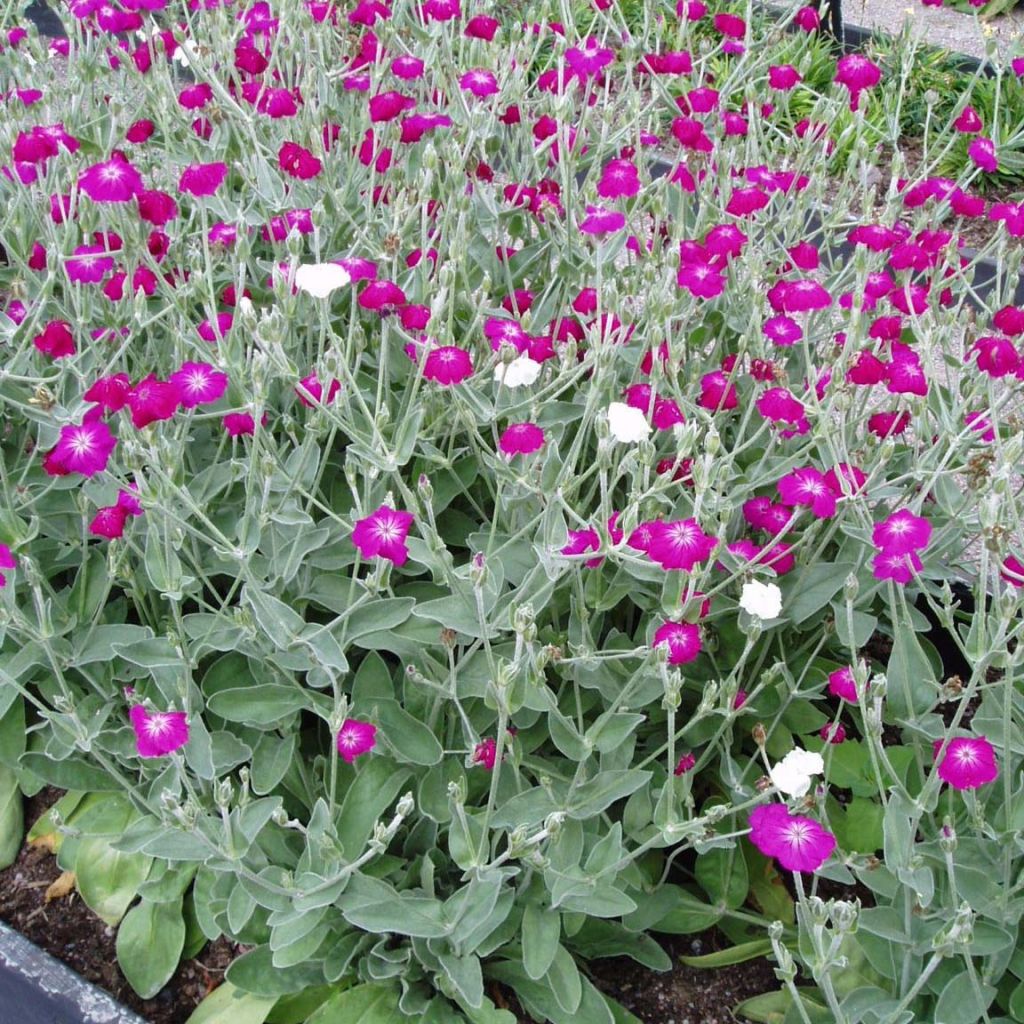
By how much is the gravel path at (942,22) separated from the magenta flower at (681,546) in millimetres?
5049

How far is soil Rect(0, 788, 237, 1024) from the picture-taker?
1768mm

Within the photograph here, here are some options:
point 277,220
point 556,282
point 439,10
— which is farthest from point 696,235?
point 277,220

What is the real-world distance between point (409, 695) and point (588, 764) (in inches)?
11.3

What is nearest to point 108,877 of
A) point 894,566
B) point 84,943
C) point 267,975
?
point 84,943

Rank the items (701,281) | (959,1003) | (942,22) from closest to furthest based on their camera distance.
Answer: (959,1003), (701,281), (942,22)

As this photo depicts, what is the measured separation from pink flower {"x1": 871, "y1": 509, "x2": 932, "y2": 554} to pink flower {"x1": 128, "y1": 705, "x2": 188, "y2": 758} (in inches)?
36.8

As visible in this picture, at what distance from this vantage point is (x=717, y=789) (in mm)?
1953

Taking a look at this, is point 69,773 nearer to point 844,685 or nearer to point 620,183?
point 844,685

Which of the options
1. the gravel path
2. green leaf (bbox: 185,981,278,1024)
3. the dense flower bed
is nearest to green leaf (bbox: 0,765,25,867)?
the dense flower bed

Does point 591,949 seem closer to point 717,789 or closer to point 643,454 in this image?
point 717,789

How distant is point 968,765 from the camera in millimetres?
1433

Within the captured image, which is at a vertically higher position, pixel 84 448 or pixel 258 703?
pixel 84 448

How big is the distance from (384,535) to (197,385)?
38cm

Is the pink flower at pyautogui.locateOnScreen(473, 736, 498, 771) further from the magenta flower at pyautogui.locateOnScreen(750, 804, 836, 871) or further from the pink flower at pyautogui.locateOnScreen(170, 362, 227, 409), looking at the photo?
the pink flower at pyautogui.locateOnScreen(170, 362, 227, 409)
